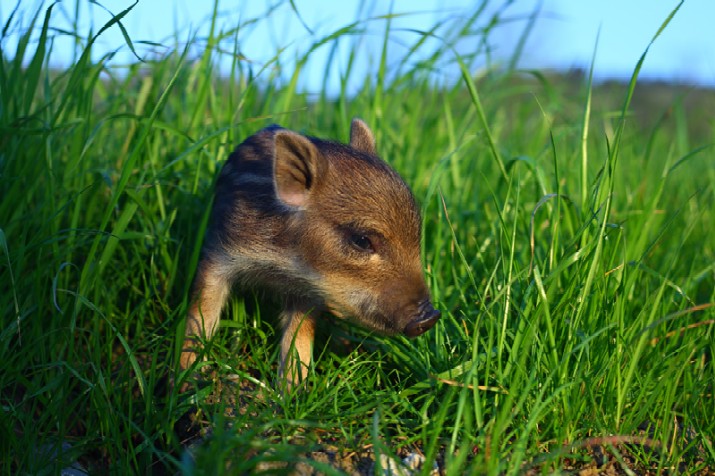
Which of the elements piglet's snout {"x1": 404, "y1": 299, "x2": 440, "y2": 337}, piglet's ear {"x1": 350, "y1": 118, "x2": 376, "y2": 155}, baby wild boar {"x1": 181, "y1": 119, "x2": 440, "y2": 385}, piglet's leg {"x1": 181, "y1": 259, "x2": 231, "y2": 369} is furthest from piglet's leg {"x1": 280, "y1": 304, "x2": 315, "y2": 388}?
piglet's ear {"x1": 350, "y1": 118, "x2": 376, "y2": 155}

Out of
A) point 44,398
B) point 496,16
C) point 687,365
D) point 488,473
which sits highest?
point 496,16

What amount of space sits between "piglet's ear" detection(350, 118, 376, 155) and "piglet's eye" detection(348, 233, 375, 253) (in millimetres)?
686

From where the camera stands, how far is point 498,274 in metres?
3.47

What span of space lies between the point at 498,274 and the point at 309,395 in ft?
3.91

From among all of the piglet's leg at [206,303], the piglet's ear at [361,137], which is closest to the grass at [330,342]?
the piglet's leg at [206,303]

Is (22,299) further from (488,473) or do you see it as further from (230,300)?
(488,473)

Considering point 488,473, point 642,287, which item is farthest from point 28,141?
point 642,287

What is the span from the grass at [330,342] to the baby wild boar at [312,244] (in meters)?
0.15

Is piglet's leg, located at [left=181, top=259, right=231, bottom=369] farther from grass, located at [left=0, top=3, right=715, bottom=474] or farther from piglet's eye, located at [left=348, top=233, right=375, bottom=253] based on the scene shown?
piglet's eye, located at [left=348, top=233, right=375, bottom=253]

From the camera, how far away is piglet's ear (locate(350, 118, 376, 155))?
3516 mm

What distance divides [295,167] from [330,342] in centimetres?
84

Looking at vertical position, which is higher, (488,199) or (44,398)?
(488,199)

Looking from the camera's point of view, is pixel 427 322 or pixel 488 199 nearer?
pixel 427 322

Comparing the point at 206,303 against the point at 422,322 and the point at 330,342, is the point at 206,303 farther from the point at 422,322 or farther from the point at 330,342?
the point at 422,322
